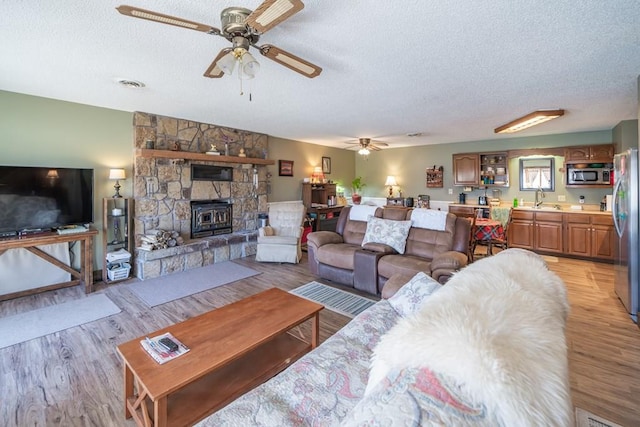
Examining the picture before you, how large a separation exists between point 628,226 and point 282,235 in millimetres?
4601

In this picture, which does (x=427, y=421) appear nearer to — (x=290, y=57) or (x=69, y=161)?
(x=290, y=57)

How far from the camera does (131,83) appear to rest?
9.93 ft

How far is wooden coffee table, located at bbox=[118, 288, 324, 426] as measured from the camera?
1438 millimetres

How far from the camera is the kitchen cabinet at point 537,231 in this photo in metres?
5.34

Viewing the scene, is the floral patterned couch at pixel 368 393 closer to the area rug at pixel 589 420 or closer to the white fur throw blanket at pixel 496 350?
the white fur throw blanket at pixel 496 350

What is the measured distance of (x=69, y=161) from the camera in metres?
3.80

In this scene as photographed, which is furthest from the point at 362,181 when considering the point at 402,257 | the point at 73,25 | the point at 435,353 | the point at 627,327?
the point at 435,353

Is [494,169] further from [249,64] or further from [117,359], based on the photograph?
[117,359]

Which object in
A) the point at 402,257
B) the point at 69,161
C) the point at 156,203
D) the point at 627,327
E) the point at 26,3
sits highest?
the point at 26,3

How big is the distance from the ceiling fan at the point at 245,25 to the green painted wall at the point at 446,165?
5.67 m

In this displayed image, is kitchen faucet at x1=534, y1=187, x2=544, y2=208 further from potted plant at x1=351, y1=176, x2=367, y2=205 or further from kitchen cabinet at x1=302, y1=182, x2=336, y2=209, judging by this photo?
kitchen cabinet at x1=302, y1=182, x2=336, y2=209

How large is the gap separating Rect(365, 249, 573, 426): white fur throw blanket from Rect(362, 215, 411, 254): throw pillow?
2497 mm

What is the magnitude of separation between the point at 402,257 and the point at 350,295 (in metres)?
0.79

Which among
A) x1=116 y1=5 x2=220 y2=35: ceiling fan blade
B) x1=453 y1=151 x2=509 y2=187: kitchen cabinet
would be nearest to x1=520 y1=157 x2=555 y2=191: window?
x1=453 y1=151 x2=509 y2=187: kitchen cabinet
